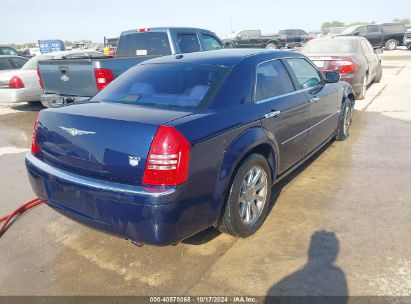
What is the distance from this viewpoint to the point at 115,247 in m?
3.29

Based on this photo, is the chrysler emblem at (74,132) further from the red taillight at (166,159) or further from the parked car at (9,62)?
the parked car at (9,62)

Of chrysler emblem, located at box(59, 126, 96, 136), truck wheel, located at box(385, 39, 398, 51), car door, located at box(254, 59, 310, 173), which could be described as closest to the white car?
car door, located at box(254, 59, 310, 173)

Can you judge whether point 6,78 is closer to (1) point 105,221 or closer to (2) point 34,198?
(2) point 34,198

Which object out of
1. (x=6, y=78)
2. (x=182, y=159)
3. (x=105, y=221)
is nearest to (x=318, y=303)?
(x=182, y=159)

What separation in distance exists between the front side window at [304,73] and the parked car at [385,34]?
25612 millimetres

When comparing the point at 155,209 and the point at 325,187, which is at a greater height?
the point at 155,209

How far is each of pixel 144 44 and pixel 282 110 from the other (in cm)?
546

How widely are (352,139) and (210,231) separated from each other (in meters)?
3.83

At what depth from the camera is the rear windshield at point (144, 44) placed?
803 cm

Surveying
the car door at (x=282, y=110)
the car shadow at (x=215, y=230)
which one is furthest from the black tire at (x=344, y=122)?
the car door at (x=282, y=110)

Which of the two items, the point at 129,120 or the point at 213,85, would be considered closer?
the point at 129,120

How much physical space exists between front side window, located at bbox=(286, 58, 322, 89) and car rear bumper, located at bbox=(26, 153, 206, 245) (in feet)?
7.78

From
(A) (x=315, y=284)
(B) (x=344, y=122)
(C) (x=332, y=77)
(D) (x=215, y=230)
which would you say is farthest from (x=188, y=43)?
(A) (x=315, y=284)

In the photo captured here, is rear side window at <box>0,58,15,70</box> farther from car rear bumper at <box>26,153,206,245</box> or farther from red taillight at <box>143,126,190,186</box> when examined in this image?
red taillight at <box>143,126,190,186</box>
